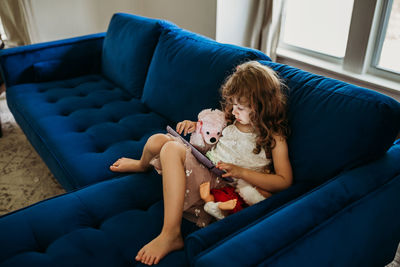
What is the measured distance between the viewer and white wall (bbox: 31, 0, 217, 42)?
3125 millimetres

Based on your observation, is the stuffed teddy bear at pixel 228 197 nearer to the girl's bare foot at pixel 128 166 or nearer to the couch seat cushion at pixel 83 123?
the girl's bare foot at pixel 128 166

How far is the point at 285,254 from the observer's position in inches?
32.1

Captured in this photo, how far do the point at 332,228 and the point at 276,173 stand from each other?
Answer: 1.02 ft

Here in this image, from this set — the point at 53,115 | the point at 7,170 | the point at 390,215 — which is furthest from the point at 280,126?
the point at 7,170

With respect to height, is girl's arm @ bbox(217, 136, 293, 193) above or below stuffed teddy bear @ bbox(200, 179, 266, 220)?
above

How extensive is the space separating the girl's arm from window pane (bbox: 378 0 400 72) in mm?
1271

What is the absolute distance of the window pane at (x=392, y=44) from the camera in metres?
1.92

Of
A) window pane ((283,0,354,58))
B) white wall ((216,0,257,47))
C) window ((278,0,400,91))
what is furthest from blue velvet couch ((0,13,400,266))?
window pane ((283,0,354,58))

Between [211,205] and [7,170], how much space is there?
1.63 meters

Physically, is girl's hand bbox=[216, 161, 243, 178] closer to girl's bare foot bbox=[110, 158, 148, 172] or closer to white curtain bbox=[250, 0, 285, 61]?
girl's bare foot bbox=[110, 158, 148, 172]

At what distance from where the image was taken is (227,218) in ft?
3.10

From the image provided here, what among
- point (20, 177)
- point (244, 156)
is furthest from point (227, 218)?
point (20, 177)

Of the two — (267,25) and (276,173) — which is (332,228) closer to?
(276,173)

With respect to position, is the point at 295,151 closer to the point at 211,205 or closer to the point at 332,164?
the point at 332,164
